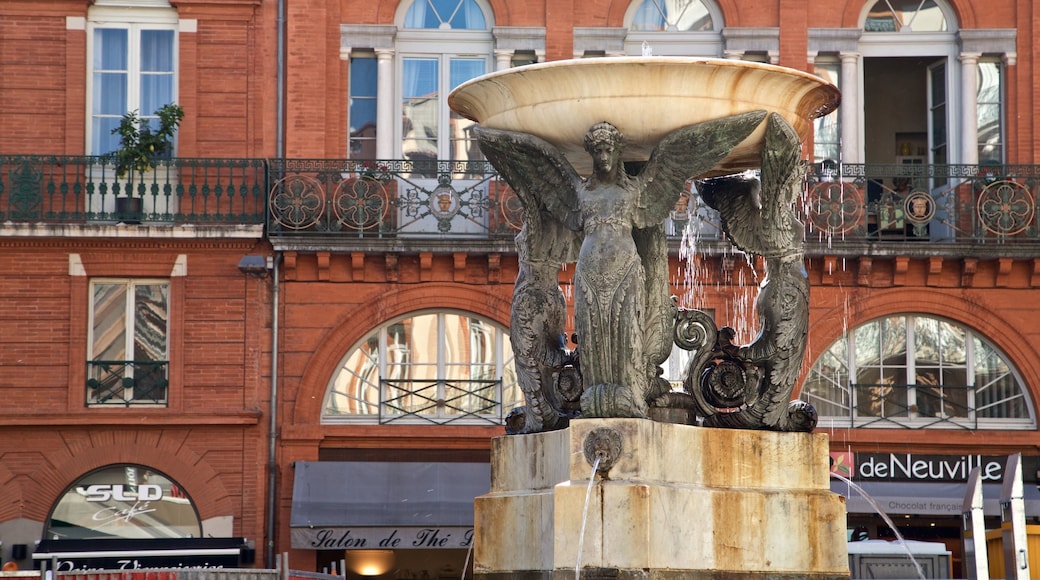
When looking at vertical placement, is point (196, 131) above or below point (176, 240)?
above

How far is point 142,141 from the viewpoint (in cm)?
2348

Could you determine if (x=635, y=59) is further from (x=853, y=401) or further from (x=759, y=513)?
(x=853, y=401)

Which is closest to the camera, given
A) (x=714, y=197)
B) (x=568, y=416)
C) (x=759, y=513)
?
(x=759, y=513)

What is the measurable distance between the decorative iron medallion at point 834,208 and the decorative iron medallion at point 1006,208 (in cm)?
161

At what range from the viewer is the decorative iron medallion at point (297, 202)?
2361 centimetres

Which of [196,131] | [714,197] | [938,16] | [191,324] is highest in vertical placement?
[938,16]

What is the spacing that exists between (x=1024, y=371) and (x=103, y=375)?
12.1 m

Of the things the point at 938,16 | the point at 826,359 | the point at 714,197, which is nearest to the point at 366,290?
the point at 826,359

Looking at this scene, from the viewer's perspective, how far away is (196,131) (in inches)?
952

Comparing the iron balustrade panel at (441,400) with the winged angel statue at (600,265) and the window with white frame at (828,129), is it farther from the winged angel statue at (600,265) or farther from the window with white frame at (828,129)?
the winged angel statue at (600,265)

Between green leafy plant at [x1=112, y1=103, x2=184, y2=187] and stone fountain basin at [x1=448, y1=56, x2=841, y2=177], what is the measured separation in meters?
13.8

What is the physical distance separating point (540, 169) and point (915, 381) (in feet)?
49.8

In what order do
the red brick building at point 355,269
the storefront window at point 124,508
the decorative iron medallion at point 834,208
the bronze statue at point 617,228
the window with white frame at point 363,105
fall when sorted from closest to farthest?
the bronze statue at point 617,228
the storefront window at point 124,508
the red brick building at point 355,269
the decorative iron medallion at point 834,208
the window with white frame at point 363,105

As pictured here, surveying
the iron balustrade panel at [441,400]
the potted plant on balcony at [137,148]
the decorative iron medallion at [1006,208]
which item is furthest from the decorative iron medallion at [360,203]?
the decorative iron medallion at [1006,208]
